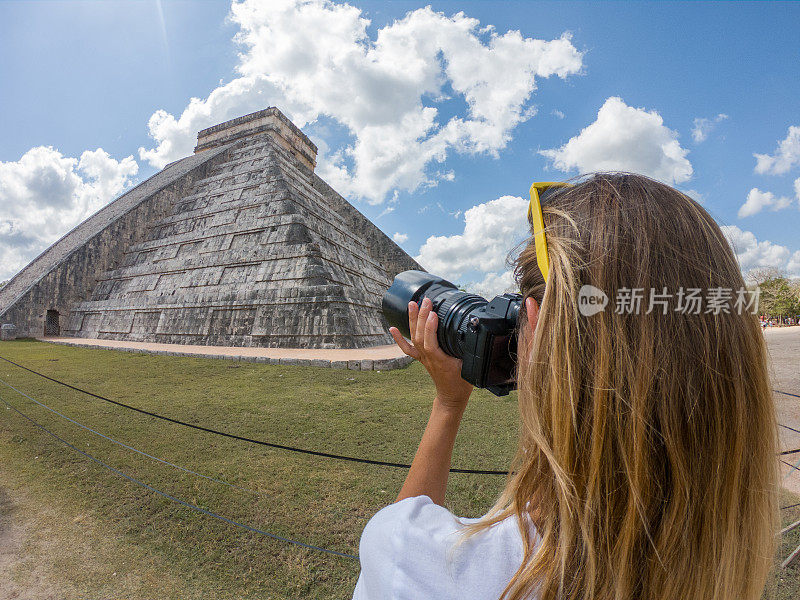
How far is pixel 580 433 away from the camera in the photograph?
2.27ft

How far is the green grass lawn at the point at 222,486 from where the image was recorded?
7.63 feet

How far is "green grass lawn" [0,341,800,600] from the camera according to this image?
232cm

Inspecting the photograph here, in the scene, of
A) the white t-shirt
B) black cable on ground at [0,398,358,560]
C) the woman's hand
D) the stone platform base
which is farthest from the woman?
the stone platform base

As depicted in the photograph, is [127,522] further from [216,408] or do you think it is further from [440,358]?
[440,358]

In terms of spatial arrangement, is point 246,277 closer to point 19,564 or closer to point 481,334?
point 19,564

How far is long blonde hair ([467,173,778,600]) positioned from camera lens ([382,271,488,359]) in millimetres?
313

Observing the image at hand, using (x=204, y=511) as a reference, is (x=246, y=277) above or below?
above

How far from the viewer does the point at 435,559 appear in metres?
0.64

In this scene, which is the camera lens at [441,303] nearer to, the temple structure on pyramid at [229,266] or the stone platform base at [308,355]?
the stone platform base at [308,355]

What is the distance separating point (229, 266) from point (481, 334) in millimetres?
12370

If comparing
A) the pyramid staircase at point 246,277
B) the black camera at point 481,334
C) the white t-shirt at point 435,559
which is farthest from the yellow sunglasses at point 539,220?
the pyramid staircase at point 246,277

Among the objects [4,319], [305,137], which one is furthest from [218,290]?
[305,137]

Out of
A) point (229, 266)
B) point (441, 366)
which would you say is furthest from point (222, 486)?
point (229, 266)

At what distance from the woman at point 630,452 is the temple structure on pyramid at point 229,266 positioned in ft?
29.4
